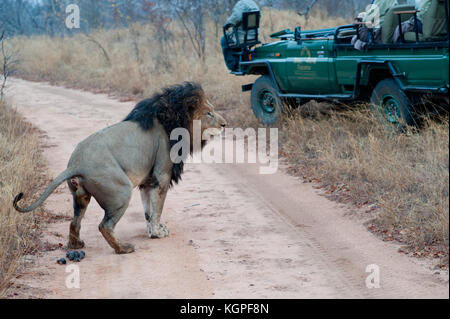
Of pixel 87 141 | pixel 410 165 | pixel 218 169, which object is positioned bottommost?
pixel 218 169

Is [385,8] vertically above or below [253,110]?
above

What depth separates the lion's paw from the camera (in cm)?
580

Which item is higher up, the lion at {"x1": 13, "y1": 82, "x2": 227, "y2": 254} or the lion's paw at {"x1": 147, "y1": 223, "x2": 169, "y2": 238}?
the lion at {"x1": 13, "y1": 82, "x2": 227, "y2": 254}

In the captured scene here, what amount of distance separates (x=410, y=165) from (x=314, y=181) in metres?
1.31

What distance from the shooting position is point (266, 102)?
34.9 ft

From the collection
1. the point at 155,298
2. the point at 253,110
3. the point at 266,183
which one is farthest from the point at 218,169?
the point at 155,298

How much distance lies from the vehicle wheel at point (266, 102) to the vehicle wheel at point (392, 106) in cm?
209

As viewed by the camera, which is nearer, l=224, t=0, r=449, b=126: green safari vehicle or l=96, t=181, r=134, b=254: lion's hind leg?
l=96, t=181, r=134, b=254: lion's hind leg

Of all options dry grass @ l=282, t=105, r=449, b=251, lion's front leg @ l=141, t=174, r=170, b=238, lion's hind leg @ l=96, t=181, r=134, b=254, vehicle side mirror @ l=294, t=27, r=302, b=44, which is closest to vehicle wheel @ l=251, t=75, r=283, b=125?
dry grass @ l=282, t=105, r=449, b=251

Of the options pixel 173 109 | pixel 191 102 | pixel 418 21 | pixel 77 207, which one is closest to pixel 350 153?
pixel 418 21

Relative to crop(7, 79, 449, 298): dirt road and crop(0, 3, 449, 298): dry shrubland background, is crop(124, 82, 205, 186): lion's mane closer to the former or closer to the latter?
crop(7, 79, 449, 298): dirt road

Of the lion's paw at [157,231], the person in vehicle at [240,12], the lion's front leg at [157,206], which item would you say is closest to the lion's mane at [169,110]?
the lion's front leg at [157,206]

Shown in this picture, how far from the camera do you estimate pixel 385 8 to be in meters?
8.25
